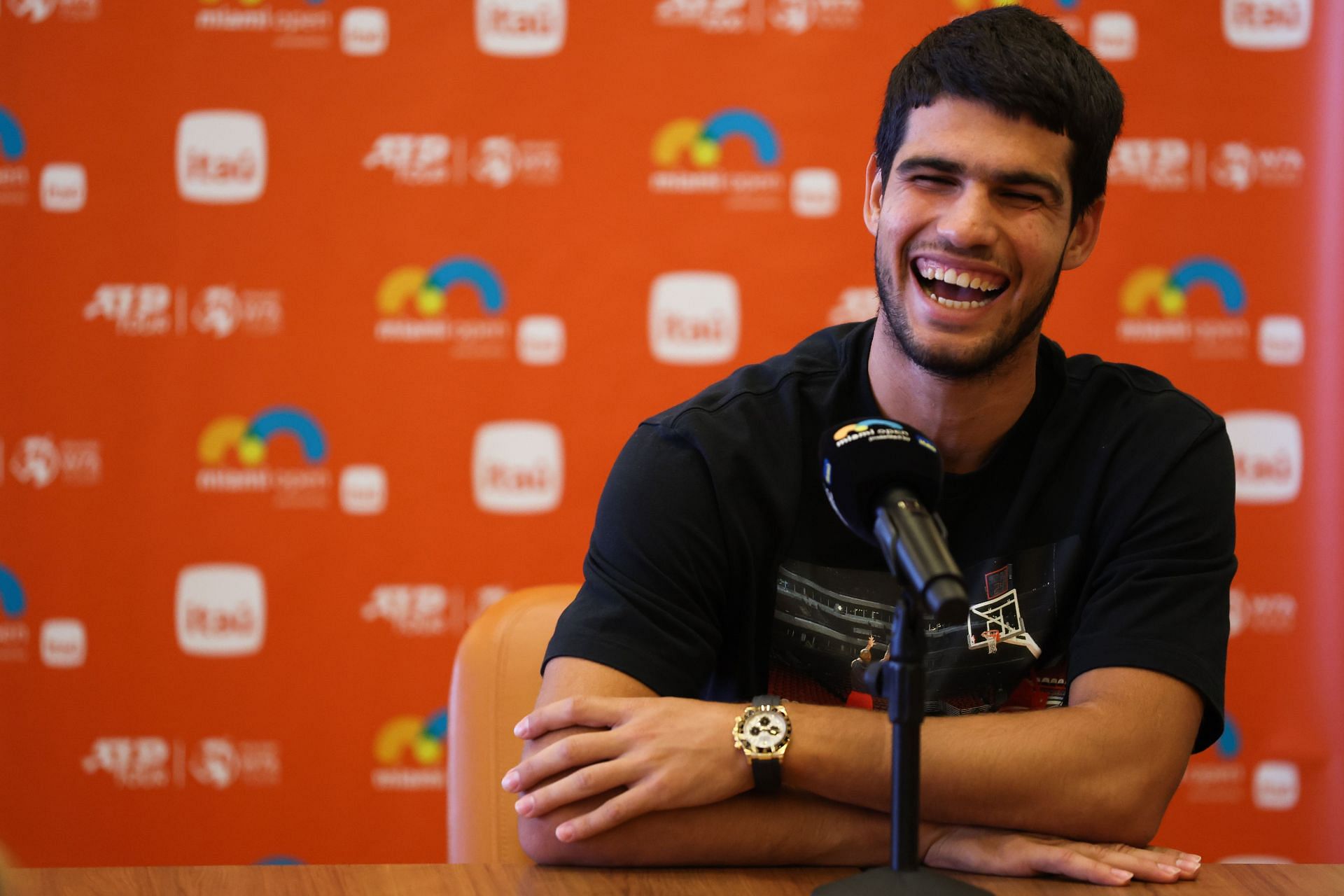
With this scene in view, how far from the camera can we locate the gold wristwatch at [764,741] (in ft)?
4.07

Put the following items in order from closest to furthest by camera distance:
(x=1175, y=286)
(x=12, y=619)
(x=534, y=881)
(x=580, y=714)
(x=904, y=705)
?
1. (x=904, y=705)
2. (x=534, y=881)
3. (x=580, y=714)
4. (x=12, y=619)
5. (x=1175, y=286)

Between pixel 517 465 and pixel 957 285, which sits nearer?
pixel 957 285

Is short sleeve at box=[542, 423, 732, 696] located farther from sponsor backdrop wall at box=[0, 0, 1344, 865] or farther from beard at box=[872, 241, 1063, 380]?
sponsor backdrop wall at box=[0, 0, 1344, 865]

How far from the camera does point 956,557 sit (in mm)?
1521

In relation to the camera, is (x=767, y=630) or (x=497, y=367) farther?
(x=497, y=367)

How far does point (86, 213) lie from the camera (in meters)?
2.91

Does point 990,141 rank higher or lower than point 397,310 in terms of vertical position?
higher

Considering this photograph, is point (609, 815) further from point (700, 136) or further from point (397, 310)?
point (700, 136)

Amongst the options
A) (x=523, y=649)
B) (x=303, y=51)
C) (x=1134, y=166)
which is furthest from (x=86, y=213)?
(x=1134, y=166)

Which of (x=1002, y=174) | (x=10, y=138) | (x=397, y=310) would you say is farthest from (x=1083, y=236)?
(x=10, y=138)

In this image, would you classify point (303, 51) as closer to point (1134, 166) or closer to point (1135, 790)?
point (1134, 166)

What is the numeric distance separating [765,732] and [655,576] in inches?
10.0

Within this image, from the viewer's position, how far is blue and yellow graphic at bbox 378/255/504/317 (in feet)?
9.62

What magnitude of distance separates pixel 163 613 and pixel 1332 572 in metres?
2.78
